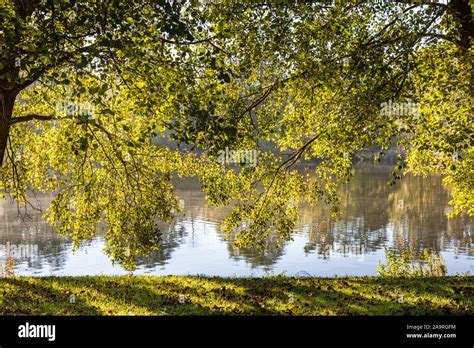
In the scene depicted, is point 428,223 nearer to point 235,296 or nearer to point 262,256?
Result: point 262,256

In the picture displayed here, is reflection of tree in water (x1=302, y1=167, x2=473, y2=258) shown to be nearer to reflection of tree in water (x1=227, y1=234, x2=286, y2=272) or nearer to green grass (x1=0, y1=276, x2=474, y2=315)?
reflection of tree in water (x1=227, y1=234, x2=286, y2=272)

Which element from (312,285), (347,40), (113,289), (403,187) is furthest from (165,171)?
(403,187)

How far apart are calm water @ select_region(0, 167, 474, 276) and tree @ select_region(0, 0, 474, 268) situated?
28.8 ft

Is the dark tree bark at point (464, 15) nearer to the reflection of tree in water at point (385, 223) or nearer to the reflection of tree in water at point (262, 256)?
the reflection of tree in water at point (262, 256)

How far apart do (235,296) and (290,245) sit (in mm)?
23234

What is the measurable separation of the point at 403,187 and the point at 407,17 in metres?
57.8

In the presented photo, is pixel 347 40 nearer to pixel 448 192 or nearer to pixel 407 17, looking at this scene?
pixel 407 17

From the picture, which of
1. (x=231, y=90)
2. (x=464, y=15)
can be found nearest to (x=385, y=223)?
(x=464, y=15)

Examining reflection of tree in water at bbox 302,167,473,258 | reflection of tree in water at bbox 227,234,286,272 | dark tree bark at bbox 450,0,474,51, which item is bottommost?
reflection of tree in water at bbox 227,234,286,272

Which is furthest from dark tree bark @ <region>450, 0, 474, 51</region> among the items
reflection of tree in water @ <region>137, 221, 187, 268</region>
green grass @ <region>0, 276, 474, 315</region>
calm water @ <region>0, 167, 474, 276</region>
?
reflection of tree in water @ <region>137, 221, 187, 268</region>

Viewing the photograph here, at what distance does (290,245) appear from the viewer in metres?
36.2

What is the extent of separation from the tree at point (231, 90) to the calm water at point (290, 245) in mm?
8786

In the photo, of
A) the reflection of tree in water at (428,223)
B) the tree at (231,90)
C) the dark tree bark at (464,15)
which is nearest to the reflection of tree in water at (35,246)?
the tree at (231,90)

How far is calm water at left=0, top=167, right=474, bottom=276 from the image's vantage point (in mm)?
29938
